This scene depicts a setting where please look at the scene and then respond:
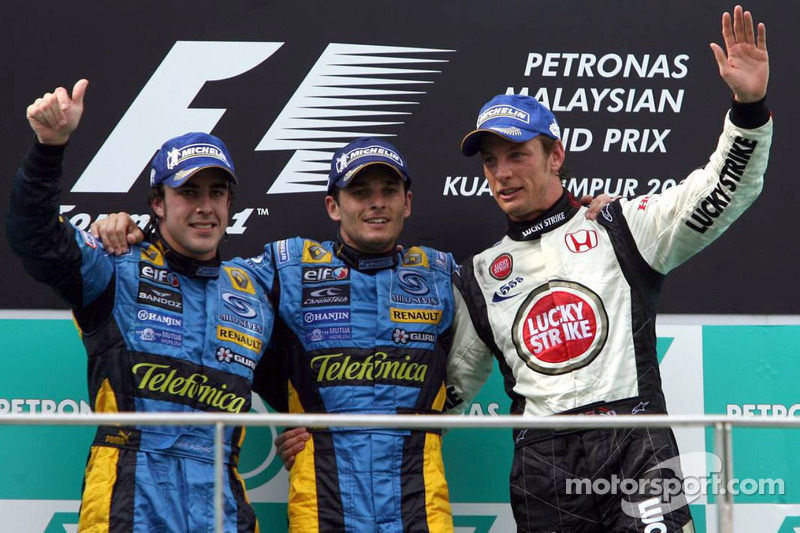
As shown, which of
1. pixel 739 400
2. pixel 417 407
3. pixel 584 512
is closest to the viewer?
pixel 584 512

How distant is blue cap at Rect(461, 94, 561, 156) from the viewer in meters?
2.72

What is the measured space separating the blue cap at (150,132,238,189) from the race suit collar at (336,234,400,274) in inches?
14.5

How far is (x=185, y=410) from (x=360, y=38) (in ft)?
4.34

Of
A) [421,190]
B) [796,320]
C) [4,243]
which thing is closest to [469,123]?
[421,190]

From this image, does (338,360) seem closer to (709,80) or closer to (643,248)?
(643,248)

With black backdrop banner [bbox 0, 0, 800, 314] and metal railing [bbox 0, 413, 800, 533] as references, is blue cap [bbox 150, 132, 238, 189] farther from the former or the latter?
metal railing [bbox 0, 413, 800, 533]

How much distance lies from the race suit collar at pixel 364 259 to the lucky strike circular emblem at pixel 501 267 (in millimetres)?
278

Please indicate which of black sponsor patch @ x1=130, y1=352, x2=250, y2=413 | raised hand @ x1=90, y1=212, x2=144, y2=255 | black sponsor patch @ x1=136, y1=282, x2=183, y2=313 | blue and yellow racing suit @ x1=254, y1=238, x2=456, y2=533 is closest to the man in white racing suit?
blue and yellow racing suit @ x1=254, y1=238, x2=456, y2=533

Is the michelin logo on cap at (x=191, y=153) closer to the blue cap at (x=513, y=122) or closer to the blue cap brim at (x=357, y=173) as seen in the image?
the blue cap brim at (x=357, y=173)

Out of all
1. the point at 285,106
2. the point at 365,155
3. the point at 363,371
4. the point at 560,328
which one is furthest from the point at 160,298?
the point at 560,328

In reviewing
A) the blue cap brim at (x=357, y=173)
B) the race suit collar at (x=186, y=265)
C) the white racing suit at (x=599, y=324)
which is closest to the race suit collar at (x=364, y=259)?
the blue cap brim at (x=357, y=173)

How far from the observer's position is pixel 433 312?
2801 millimetres

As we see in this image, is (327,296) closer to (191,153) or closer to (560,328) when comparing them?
(191,153)

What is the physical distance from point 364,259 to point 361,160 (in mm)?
272
